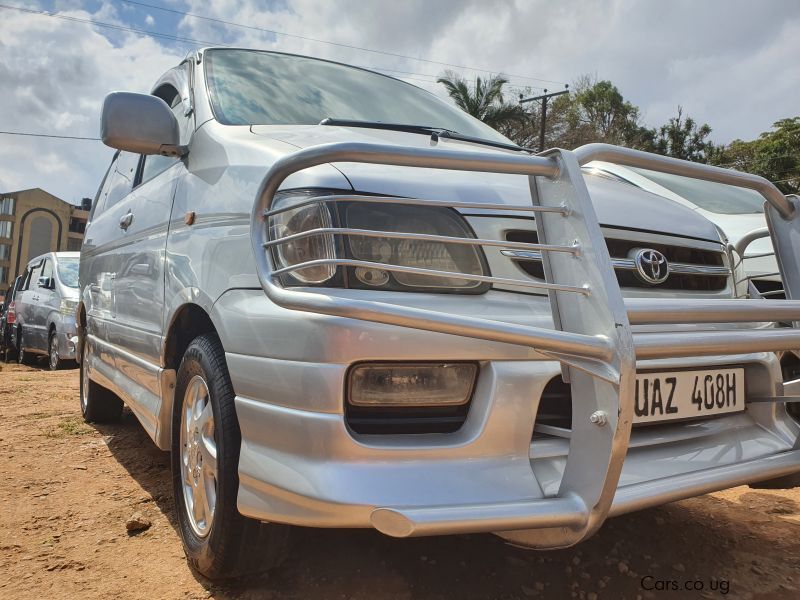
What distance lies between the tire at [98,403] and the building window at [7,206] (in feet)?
190

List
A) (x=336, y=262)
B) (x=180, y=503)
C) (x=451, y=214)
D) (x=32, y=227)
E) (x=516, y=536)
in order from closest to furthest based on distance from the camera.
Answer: (x=336, y=262)
(x=516, y=536)
(x=451, y=214)
(x=180, y=503)
(x=32, y=227)

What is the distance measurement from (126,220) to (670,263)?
2512mm

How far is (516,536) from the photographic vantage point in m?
1.60

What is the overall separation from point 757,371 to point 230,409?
1.63 metres

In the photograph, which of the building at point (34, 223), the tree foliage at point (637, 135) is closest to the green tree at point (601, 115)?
the tree foliage at point (637, 135)

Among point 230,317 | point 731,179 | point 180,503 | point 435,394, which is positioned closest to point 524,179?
point 731,179

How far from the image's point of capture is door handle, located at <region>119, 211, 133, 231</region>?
3.22 m

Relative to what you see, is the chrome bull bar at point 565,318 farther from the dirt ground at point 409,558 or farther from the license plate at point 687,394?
the dirt ground at point 409,558

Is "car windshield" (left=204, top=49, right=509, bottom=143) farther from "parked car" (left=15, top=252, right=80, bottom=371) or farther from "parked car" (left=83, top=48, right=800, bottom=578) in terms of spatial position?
"parked car" (left=15, top=252, right=80, bottom=371)

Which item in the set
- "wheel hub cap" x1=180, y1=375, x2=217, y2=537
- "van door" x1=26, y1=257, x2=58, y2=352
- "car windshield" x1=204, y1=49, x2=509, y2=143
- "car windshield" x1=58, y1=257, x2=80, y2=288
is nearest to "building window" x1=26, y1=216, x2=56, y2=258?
"van door" x1=26, y1=257, x2=58, y2=352

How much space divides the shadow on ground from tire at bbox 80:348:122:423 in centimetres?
192

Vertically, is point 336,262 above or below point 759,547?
above

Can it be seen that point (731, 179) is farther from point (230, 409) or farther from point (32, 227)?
point (32, 227)

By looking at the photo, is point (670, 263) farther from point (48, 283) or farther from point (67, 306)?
point (48, 283)
